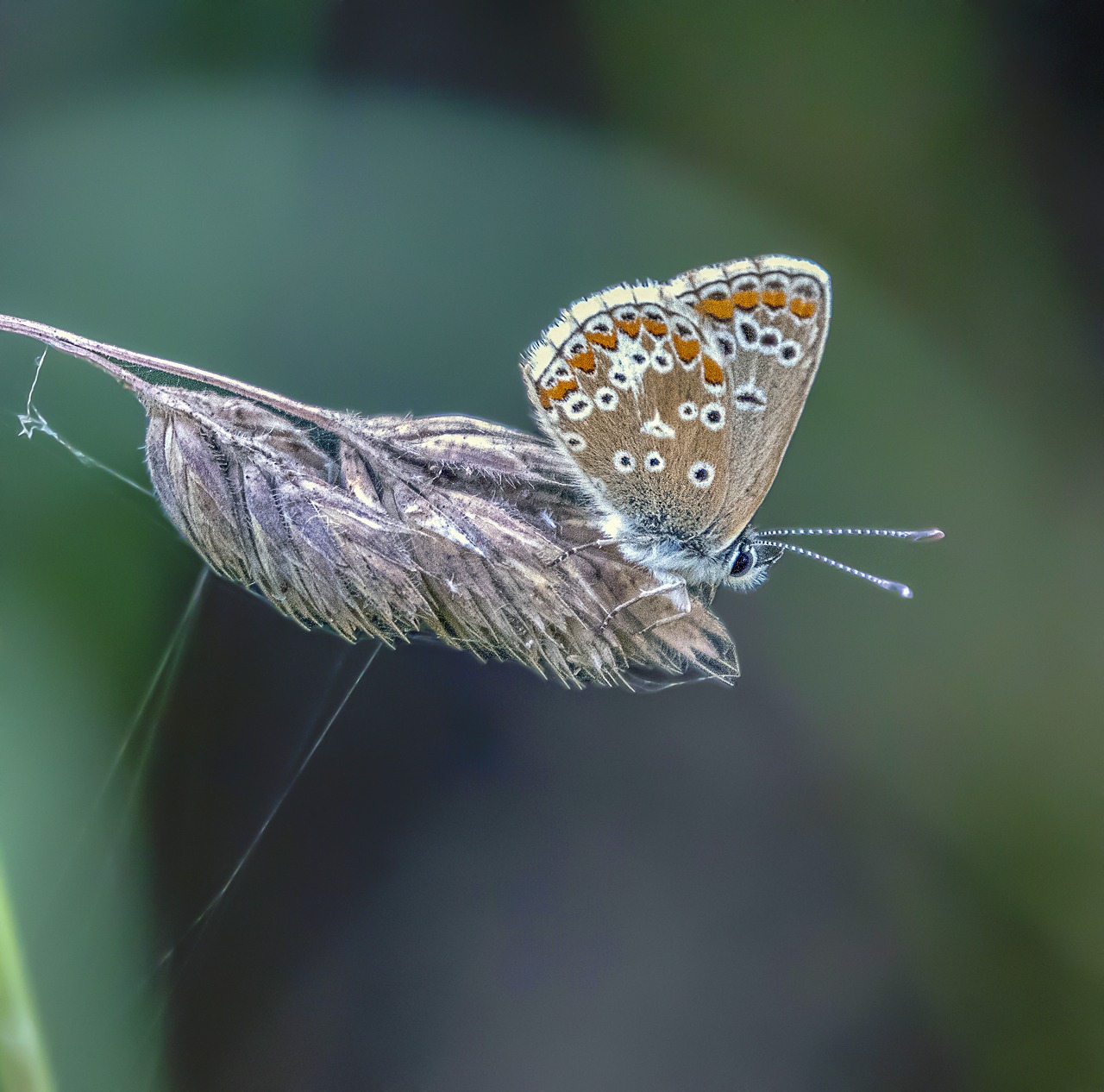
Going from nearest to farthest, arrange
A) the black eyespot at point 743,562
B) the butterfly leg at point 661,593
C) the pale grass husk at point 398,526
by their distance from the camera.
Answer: the pale grass husk at point 398,526 → the butterfly leg at point 661,593 → the black eyespot at point 743,562

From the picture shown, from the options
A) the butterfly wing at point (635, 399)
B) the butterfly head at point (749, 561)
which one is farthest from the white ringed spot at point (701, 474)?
the butterfly head at point (749, 561)

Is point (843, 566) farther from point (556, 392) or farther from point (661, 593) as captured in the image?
point (556, 392)

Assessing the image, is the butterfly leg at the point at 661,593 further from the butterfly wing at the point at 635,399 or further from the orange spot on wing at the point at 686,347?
the orange spot on wing at the point at 686,347

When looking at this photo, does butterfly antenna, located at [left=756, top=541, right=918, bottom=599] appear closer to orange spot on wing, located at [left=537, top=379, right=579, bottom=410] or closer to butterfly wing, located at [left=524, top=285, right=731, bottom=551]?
Answer: butterfly wing, located at [left=524, top=285, right=731, bottom=551]

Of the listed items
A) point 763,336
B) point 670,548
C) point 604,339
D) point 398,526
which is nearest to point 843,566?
point 670,548

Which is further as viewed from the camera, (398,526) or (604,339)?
(604,339)

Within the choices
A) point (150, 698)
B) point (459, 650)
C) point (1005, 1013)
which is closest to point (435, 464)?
point (459, 650)

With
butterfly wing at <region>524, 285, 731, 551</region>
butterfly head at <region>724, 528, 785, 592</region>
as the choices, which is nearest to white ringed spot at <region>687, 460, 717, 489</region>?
butterfly wing at <region>524, 285, 731, 551</region>
